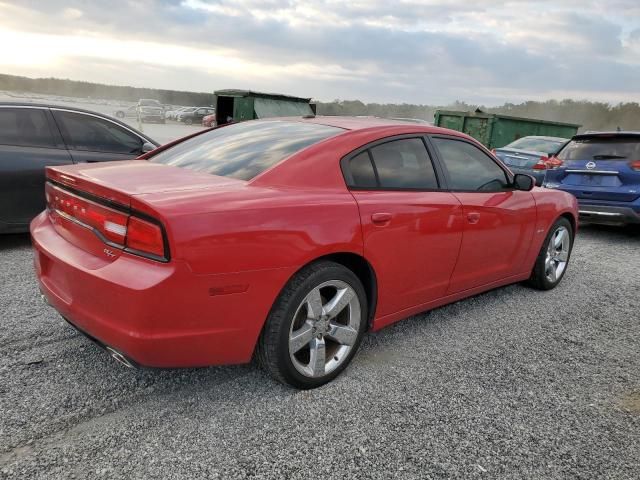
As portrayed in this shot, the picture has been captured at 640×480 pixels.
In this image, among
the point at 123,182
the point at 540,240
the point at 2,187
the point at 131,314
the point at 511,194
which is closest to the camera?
the point at 131,314

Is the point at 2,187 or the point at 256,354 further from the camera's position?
the point at 2,187

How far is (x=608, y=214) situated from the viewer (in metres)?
6.95

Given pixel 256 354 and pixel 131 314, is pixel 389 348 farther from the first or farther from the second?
pixel 131 314

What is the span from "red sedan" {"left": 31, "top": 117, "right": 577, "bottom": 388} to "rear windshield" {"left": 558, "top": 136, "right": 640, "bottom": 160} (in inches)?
164

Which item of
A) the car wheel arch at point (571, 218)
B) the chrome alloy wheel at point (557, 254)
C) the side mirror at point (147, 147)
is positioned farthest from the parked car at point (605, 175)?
the side mirror at point (147, 147)

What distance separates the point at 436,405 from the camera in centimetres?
270

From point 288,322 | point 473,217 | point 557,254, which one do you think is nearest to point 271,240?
point 288,322

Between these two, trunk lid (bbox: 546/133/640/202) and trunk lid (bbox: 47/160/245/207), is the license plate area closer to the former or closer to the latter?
trunk lid (bbox: 546/133/640/202)

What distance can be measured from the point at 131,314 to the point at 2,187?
12.0 ft

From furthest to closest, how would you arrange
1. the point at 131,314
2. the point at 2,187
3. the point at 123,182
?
1. the point at 2,187
2. the point at 123,182
3. the point at 131,314

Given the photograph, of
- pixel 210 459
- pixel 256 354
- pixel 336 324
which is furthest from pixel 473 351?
pixel 210 459

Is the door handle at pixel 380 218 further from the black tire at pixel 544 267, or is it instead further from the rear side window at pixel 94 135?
the rear side window at pixel 94 135

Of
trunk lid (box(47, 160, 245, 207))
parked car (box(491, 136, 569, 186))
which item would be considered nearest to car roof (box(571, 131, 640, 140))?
parked car (box(491, 136, 569, 186))

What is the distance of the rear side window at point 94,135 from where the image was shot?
5.38 m
